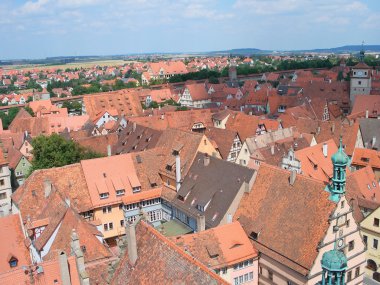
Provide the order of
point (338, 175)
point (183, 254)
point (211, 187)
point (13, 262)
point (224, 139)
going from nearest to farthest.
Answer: point (183, 254), point (338, 175), point (13, 262), point (211, 187), point (224, 139)

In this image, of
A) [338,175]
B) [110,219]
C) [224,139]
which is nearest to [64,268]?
[338,175]

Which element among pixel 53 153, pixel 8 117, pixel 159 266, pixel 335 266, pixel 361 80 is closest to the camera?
pixel 335 266

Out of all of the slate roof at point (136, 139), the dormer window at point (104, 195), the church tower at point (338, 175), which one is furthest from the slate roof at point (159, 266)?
the slate roof at point (136, 139)

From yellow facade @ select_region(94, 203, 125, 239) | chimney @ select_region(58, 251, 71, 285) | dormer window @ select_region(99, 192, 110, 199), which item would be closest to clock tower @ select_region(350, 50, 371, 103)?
yellow facade @ select_region(94, 203, 125, 239)

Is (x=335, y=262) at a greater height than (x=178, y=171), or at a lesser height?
A: greater

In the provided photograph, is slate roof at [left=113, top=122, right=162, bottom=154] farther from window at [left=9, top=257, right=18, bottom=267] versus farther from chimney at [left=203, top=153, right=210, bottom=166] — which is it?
window at [left=9, top=257, right=18, bottom=267]

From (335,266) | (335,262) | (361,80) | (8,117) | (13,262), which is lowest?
(13,262)

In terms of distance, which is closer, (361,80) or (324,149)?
(324,149)

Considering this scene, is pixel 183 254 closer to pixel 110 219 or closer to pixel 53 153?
pixel 110 219
